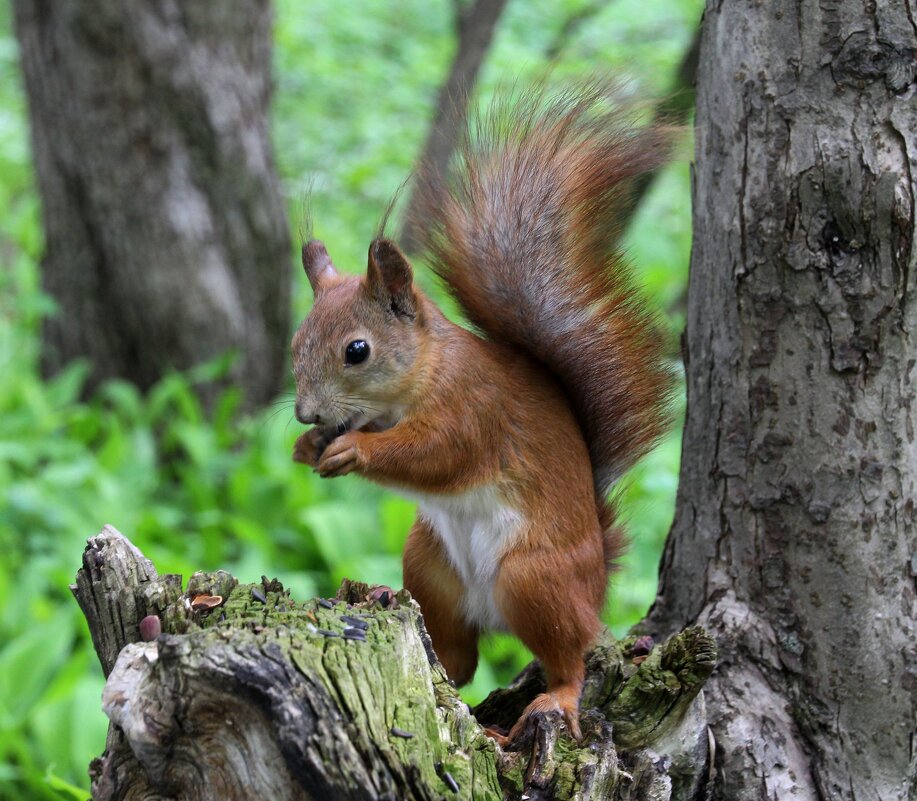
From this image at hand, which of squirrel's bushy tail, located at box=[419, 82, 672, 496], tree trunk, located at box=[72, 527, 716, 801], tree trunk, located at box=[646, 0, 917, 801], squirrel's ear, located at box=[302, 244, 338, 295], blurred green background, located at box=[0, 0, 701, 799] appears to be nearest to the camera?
tree trunk, located at box=[72, 527, 716, 801]

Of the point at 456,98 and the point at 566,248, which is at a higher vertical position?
the point at 456,98

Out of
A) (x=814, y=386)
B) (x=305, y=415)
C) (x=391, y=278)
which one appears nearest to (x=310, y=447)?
(x=305, y=415)

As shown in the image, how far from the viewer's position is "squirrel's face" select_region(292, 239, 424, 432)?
159cm

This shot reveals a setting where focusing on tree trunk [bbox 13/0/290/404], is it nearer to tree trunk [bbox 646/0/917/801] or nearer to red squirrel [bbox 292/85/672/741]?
red squirrel [bbox 292/85/672/741]

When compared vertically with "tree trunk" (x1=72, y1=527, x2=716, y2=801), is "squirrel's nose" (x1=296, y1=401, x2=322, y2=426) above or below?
above

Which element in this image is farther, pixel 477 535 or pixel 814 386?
pixel 477 535

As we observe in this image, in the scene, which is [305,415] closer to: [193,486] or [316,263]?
[316,263]

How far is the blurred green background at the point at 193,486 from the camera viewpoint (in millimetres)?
2287

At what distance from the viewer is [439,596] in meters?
1.70

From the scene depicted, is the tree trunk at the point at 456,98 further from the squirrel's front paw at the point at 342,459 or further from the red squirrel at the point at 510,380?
the squirrel's front paw at the point at 342,459

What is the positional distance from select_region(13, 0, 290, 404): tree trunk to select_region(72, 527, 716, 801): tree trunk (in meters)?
2.86

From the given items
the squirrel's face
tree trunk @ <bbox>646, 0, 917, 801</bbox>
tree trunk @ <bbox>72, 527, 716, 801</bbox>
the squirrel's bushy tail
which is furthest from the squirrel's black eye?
tree trunk @ <bbox>646, 0, 917, 801</bbox>

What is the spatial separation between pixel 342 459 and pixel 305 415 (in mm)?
112

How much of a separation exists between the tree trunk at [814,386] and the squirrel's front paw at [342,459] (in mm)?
560
